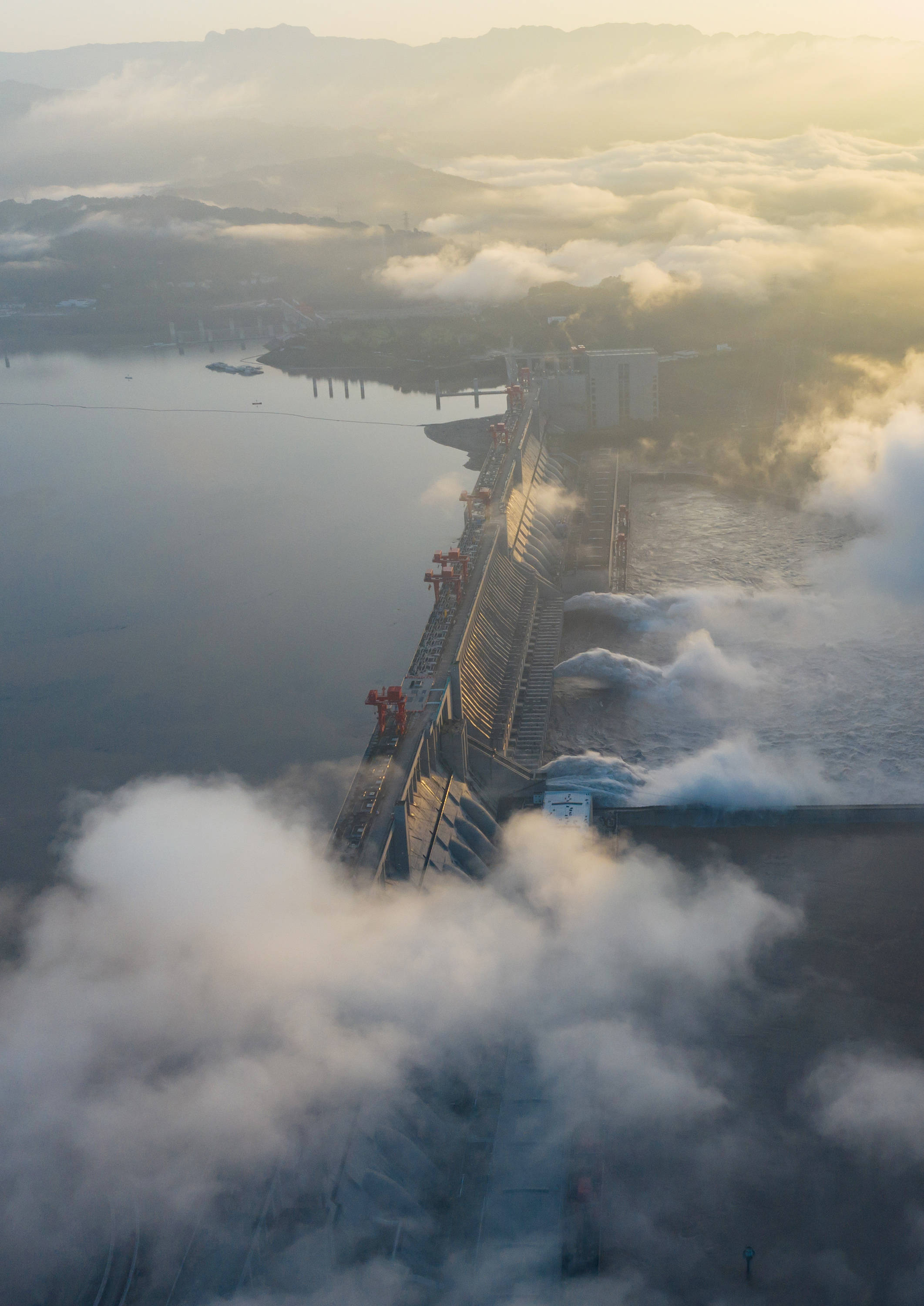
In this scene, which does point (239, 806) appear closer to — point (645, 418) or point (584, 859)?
point (584, 859)

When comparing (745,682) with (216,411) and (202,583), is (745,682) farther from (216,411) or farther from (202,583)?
(216,411)

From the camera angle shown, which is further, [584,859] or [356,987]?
[584,859]

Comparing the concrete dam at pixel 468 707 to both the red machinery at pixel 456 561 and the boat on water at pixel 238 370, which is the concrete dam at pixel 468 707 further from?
the boat on water at pixel 238 370

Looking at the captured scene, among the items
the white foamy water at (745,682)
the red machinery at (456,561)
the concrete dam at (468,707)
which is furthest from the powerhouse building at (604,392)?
the red machinery at (456,561)

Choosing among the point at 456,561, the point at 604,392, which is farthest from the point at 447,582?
the point at 604,392

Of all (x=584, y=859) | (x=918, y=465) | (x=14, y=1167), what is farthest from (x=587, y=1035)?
(x=918, y=465)
